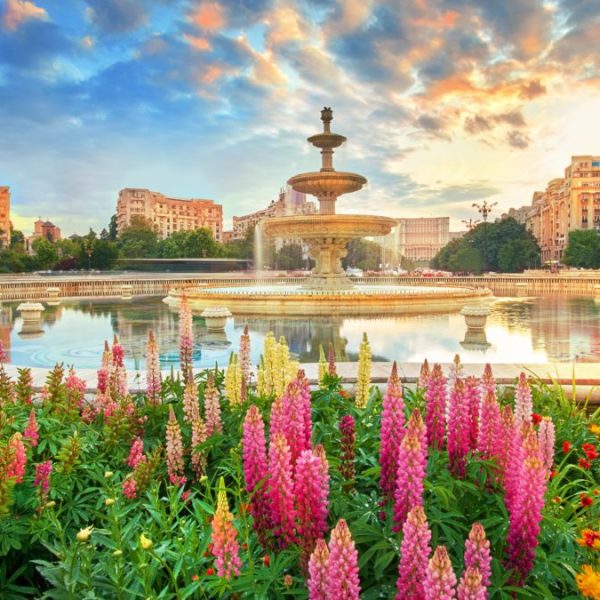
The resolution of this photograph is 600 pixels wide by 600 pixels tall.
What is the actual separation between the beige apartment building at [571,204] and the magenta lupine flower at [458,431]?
10592cm

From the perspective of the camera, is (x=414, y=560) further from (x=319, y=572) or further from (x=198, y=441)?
(x=198, y=441)

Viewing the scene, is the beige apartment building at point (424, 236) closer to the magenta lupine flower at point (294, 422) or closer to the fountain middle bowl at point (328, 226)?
the fountain middle bowl at point (328, 226)

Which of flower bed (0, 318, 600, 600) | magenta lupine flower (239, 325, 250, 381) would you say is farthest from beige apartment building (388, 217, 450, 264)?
flower bed (0, 318, 600, 600)

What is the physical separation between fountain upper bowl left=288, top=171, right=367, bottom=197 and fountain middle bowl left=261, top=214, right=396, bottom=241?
98.6 inches

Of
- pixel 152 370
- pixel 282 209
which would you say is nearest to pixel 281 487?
pixel 152 370

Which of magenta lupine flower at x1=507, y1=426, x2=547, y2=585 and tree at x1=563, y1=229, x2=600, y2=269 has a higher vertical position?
tree at x1=563, y1=229, x2=600, y2=269

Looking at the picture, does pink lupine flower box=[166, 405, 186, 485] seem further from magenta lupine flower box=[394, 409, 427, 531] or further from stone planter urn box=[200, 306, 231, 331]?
stone planter urn box=[200, 306, 231, 331]

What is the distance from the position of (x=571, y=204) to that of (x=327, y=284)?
312 ft

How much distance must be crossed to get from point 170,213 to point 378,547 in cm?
15041

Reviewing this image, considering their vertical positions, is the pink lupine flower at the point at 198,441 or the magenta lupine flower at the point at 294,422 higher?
the magenta lupine flower at the point at 294,422

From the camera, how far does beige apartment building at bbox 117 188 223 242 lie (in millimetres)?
136375

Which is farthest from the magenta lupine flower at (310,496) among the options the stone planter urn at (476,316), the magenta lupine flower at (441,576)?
the stone planter urn at (476,316)

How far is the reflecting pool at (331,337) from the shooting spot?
11.1 metres

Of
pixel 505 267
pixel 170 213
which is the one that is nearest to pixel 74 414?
pixel 505 267
